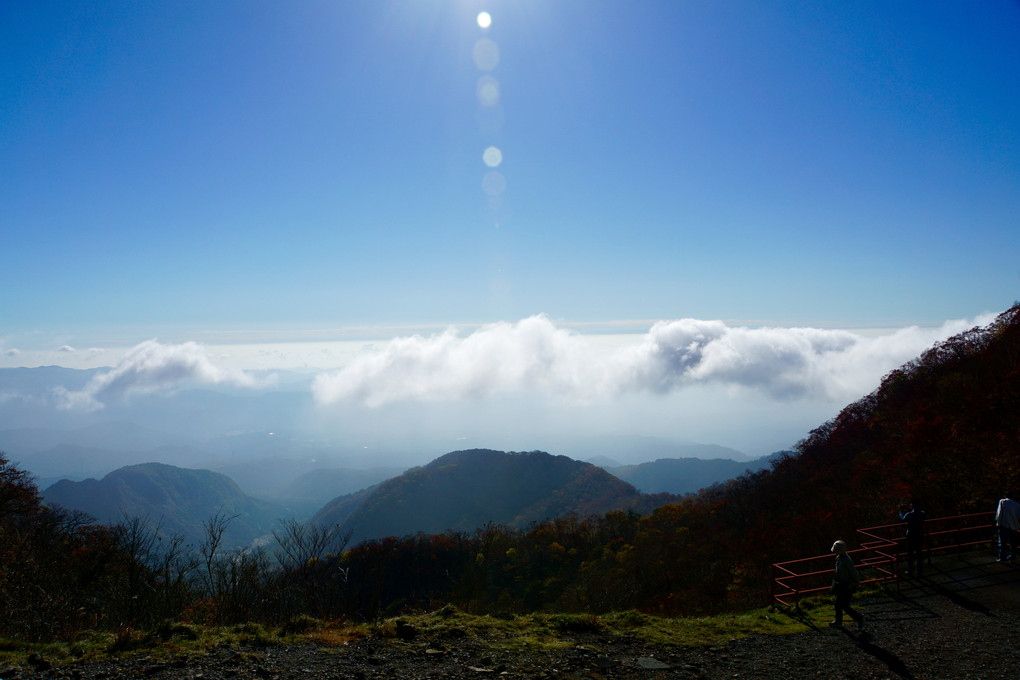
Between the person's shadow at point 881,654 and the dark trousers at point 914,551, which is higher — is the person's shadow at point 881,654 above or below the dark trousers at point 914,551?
below

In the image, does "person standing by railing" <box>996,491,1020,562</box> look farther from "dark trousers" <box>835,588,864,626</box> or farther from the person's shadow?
the person's shadow

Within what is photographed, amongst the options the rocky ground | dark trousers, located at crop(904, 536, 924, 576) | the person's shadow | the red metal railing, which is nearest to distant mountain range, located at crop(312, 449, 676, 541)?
the red metal railing

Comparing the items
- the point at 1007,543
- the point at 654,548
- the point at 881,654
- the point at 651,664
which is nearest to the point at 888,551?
the point at 1007,543

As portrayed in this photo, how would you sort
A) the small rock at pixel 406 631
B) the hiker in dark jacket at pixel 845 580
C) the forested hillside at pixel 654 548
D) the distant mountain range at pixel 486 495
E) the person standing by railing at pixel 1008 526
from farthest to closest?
the distant mountain range at pixel 486 495
the forested hillside at pixel 654 548
the person standing by railing at pixel 1008 526
the hiker in dark jacket at pixel 845 580
the small rock at pixel 406 631

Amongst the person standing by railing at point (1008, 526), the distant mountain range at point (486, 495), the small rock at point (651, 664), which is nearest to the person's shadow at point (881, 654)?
the small rock at point (651, 664)

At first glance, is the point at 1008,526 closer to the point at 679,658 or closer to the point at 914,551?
the point at 914,551

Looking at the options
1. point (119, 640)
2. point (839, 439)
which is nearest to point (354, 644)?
point (119, 640)

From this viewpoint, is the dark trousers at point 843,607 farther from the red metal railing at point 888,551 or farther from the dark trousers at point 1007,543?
the dark trousers at point 1007,543
